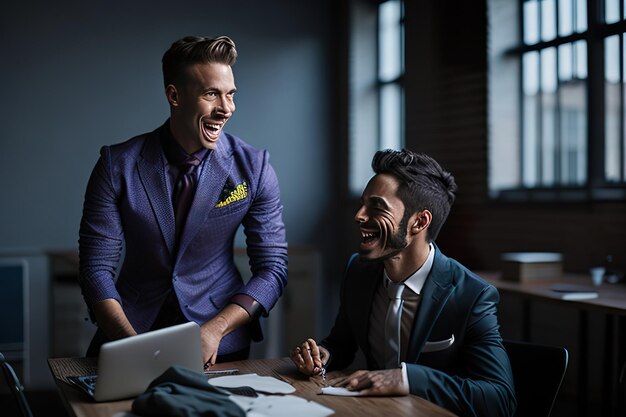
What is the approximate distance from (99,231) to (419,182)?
90 centimetres

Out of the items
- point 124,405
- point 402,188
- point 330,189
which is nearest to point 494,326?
point 402,188

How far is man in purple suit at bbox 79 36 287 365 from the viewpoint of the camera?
2148 mm

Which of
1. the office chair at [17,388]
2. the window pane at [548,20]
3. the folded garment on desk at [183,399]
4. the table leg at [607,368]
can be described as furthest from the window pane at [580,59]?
the office chair at [17,388]

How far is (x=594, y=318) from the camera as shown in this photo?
419cm

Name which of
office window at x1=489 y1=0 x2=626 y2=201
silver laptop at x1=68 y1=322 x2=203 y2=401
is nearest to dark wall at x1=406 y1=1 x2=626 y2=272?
office window at x1=489 y1=0 x2=626 y2=201

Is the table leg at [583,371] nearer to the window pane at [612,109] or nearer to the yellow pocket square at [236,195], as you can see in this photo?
the window pane at [612,109]

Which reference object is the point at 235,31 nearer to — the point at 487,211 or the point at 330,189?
the point at 330,189

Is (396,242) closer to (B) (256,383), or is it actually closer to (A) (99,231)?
(B) (256,383)

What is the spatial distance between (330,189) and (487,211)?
2035 mm

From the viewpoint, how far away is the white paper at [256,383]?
5.99 feet

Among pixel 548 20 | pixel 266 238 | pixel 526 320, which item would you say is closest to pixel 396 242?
pixel 266 238

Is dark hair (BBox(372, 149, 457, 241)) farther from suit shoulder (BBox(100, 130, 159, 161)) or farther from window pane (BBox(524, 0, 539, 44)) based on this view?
window pane (BBox(524, 0, 539, 44))

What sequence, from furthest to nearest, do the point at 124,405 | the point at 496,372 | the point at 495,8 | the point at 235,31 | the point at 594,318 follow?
the point at 235,31 → the point at 495,8 → the point at 594,318 → the point at 496,372 → the point at 124,405

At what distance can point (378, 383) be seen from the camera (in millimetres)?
1807
